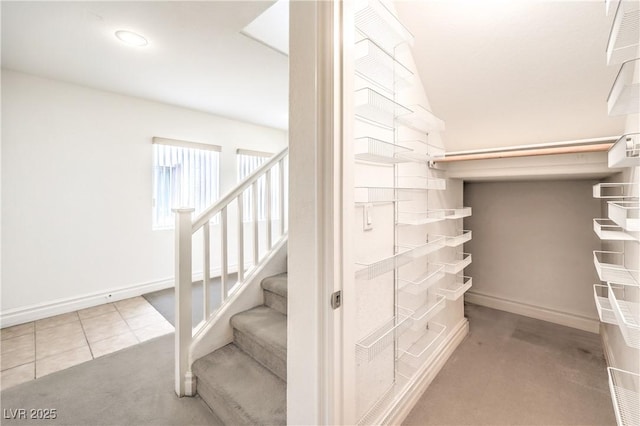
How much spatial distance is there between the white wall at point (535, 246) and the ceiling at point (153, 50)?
258 cm

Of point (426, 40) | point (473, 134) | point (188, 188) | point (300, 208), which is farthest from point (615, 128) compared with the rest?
point (188, 188)

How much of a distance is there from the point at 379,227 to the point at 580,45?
1.25m

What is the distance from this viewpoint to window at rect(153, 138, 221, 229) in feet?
12.0

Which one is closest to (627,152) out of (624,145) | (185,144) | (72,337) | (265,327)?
(624,145)

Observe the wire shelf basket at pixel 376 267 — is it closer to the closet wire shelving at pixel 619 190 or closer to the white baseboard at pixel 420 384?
the white baseboard at pixel 420 384

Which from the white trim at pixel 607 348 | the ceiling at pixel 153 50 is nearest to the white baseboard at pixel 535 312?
the white trim at pixel 607 348

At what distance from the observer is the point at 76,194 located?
302cm

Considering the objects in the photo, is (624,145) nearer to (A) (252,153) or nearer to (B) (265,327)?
(B) (265,327)

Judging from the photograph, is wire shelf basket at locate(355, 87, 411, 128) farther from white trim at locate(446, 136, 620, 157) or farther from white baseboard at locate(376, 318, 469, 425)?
white baseboard at locate(376, 318, 469, 425)

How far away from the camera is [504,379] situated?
1880 mm

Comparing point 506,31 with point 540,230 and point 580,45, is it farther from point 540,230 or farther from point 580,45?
point 540,230

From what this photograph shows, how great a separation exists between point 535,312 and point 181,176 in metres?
4.41

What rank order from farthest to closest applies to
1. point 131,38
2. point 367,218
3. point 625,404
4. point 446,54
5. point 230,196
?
point 131,38
point 230,196
point 446,54
point 367,218
point 625,404

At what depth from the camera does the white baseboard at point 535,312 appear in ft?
8.23
